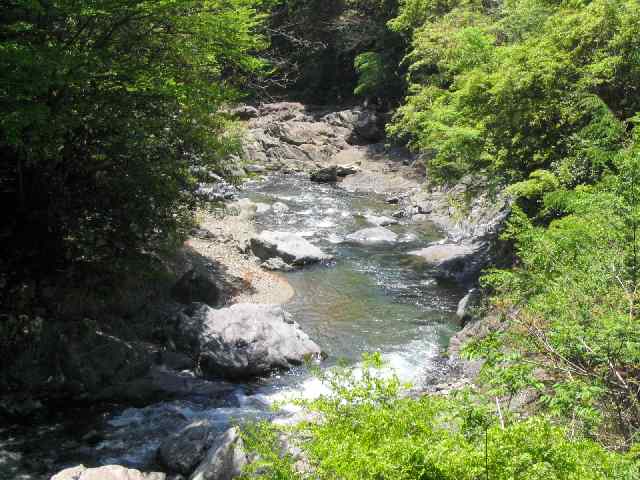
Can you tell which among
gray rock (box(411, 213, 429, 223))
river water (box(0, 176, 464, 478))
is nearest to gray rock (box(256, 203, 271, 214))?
river water (box(0, 176, 464, 478))

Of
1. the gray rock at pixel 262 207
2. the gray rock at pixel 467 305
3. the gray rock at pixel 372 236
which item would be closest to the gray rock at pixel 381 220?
the gray rock at pixel 372 236

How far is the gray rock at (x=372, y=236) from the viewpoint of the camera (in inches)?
762

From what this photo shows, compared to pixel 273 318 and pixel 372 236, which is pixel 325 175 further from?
pixel 273 318

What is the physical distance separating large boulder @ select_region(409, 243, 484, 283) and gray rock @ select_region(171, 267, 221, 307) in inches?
253

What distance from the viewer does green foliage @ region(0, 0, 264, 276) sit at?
8.81 m

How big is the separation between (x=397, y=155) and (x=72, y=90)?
2318 cm

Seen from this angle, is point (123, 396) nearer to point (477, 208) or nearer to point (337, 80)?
point (477, 208)

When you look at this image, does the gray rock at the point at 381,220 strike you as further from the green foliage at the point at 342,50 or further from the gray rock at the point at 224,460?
the gray rock at the point at 224,460

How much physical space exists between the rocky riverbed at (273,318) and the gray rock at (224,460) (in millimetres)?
19

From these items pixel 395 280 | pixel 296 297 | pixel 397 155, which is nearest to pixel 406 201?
pixel 397 155

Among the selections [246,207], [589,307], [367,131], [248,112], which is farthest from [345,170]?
[589,307]

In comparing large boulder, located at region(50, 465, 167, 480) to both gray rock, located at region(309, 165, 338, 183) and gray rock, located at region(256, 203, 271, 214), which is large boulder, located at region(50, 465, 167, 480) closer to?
gray rock, located at region(256, 203, 271, 214)

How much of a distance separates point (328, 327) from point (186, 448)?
557 cm

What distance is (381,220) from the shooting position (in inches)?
853
